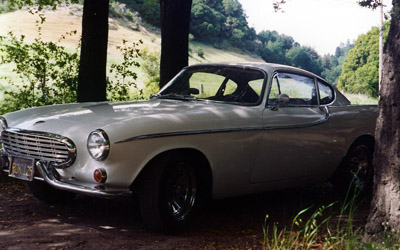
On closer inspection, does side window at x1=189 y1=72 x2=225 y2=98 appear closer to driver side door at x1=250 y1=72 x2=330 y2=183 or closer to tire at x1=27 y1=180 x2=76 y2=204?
driver side door at x1=250 y1=72 x2=330 y2=183

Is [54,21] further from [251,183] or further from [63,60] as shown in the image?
[251,183]

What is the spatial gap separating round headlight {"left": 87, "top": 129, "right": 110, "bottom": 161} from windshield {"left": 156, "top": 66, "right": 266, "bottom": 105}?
1691 millimetres

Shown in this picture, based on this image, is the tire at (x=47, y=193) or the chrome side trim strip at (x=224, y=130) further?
the tire at (x=47, y=193)

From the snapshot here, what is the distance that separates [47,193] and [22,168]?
0.97 metres

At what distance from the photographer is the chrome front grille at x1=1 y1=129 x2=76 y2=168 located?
478cm

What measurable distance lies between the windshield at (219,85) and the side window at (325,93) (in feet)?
3.43

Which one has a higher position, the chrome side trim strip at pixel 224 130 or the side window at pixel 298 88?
the side window at pixel 298 88

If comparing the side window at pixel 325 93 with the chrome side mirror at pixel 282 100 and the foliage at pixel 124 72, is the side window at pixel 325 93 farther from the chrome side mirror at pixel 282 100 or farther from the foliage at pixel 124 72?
the foliage at pixel 124 72

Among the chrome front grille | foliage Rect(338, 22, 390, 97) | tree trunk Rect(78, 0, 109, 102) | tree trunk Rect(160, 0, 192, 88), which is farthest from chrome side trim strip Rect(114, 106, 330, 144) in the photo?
foliage Rect(338, 22, 390, 97)

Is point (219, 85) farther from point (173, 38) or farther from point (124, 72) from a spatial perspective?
point (124, 72)

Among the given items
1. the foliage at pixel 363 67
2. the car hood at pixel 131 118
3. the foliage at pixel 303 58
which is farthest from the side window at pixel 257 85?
the foliage at pixel 303 58

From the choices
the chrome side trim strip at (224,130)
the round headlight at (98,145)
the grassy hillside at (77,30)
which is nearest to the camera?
the round headlight at (98,145)

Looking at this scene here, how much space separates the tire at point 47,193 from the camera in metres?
5.98

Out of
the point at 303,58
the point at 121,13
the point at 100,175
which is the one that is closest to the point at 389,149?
the point at 100,175
